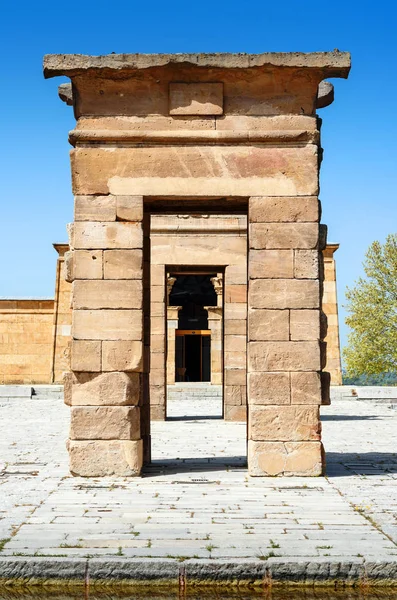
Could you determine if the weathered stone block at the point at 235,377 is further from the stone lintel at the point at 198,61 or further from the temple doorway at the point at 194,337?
the stone lintel at the point at 198,61

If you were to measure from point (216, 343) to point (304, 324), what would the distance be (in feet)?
68.3

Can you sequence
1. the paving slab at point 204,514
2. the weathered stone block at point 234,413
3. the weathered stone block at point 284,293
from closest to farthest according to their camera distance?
the paving slab at point 204,514 < the weathered stone block at point 284,293 < the weathered stone block at point 234,413

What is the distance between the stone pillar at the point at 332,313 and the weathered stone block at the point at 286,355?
739 inches

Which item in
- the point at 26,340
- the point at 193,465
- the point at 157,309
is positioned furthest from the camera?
the point at 26,340

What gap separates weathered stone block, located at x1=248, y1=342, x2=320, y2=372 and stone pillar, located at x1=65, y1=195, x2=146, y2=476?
4.28 feet

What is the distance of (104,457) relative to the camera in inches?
347

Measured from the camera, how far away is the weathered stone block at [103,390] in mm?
8852

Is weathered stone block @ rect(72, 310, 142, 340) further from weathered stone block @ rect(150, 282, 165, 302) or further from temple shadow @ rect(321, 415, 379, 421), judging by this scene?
temple shadow @ rect(321, 415, 379, 421)

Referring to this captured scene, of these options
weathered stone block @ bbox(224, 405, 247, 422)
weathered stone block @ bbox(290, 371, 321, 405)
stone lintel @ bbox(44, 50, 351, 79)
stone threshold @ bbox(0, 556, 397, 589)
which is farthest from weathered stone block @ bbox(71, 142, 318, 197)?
weathered stone block @ bbox(224, 405, 247, 422)

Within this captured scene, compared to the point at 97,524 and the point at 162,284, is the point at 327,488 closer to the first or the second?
the point at 97,524

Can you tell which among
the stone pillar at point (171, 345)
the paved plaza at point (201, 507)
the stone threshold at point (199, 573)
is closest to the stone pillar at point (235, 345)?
the paved plaza at point (201, 507)

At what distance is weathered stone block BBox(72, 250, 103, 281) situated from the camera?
902cm

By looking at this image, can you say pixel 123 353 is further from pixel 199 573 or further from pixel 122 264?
pixel 199 573

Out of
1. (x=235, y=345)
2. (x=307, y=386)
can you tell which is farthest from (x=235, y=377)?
(x=307, y=386)
